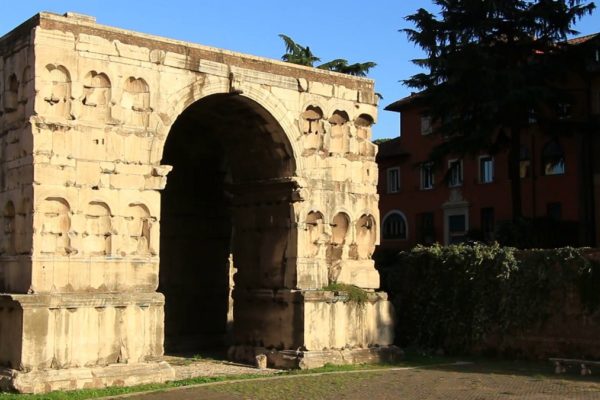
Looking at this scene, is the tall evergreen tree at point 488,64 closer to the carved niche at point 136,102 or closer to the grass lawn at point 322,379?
the grass lawn at point 322,379

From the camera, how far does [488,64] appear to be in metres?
31.2

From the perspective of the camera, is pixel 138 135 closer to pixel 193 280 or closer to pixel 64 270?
pixel 64 270

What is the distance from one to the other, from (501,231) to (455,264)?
12.3 meters

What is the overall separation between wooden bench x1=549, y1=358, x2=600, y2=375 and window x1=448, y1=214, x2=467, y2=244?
23.4 meters

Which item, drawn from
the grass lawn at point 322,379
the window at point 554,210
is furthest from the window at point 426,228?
the grass lawn at point 322,379

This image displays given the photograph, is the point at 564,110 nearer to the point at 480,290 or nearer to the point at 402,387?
the point at 480,290

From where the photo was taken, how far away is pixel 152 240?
15.1m

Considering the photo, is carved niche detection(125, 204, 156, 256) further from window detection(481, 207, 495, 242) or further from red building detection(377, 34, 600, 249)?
window detection(481, 207, 495, 242)

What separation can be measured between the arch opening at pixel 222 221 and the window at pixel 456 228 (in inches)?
826

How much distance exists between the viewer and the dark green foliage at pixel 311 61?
39.5 meters

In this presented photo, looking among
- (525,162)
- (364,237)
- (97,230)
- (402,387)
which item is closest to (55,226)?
(97,230)

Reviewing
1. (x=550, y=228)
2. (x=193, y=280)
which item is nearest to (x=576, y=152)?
(x=550, y=228)

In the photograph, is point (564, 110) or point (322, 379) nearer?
point (322, 379)

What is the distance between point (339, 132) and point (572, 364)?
22.1 feet
